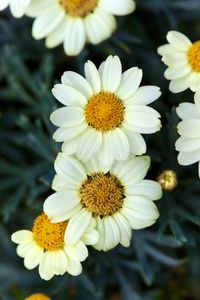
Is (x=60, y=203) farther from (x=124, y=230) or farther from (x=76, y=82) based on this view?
(x=76, y=82)

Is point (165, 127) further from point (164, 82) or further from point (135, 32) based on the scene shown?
point (135, 32)

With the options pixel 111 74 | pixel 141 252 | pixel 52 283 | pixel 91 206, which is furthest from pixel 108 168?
pixel 52 283

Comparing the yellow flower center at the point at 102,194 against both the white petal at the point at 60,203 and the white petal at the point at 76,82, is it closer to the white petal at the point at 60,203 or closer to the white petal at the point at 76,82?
the white petal at the point at 60,203

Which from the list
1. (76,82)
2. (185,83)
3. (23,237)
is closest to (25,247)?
(23,237)

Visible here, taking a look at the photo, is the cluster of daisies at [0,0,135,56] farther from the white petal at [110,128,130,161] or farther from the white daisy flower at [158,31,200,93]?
the white petal at [110,128,130,161]

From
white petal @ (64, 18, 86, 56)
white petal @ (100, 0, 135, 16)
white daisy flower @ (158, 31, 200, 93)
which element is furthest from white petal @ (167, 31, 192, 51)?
white petal @ (64, 18, 86, 56)
